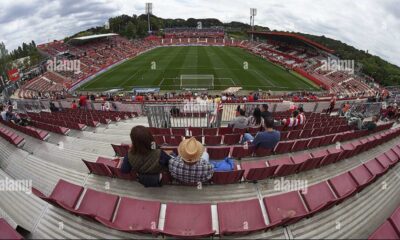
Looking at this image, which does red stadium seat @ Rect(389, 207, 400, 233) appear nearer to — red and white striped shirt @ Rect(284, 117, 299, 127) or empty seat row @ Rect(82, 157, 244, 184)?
empty seat row @ Rect(82, 157, 244, 184)

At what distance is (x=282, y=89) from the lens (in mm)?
38875

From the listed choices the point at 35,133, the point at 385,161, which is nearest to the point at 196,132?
the point at 385,161

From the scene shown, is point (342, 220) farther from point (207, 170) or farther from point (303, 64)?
point (303, 64)

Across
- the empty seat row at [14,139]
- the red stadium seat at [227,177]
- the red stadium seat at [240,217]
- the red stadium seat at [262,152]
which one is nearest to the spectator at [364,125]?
the red stadium seat at [262,152]

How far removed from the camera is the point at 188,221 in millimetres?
4367

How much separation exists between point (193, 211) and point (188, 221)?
0.21 metres

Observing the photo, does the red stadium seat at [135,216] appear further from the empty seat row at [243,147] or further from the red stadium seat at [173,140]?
the red stadium seat at [173,140]

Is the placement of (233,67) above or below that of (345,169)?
above

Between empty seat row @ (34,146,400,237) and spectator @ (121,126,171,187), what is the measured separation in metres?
0.54

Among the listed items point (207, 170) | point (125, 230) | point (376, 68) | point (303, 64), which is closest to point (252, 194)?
point (207, 170)

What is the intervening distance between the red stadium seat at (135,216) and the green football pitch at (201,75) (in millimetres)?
34554

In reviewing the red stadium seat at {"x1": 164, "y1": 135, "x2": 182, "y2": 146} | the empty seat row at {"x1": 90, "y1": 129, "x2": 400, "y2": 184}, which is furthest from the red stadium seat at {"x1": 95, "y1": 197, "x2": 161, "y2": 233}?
the red stadium seat at {"x1": 164, "y1": 135, "x2": 182, "y2": 146}

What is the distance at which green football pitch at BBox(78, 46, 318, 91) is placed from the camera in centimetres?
4006

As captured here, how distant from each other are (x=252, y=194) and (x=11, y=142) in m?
9.31
